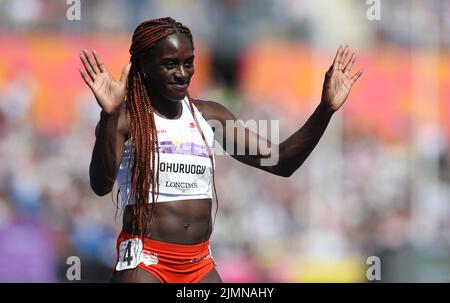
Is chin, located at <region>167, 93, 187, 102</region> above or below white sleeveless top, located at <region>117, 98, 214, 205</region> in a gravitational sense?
above

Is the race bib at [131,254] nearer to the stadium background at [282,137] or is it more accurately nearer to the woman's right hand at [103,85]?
the woman's right hand at [103,85]

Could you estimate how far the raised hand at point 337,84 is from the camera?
5.96 metres

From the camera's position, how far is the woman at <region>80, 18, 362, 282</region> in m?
5.67

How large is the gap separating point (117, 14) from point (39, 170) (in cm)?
346

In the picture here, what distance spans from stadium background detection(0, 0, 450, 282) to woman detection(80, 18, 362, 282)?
6006 mm

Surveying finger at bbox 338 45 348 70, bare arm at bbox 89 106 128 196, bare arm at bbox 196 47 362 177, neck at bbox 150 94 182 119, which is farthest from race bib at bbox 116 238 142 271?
finger at bbox 338 45 348 70

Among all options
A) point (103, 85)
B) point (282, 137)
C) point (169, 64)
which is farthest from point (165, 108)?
point (282, 137)

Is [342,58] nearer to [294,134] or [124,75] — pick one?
[294,134]

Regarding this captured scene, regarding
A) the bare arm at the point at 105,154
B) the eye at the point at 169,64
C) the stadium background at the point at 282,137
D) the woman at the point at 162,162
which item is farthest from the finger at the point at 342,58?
the stadium background at the point at 282,137

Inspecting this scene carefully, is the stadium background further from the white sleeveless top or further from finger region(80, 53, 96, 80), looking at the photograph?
finger region(80, 53, 96, 80)

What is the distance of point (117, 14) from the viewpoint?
15180 mm
